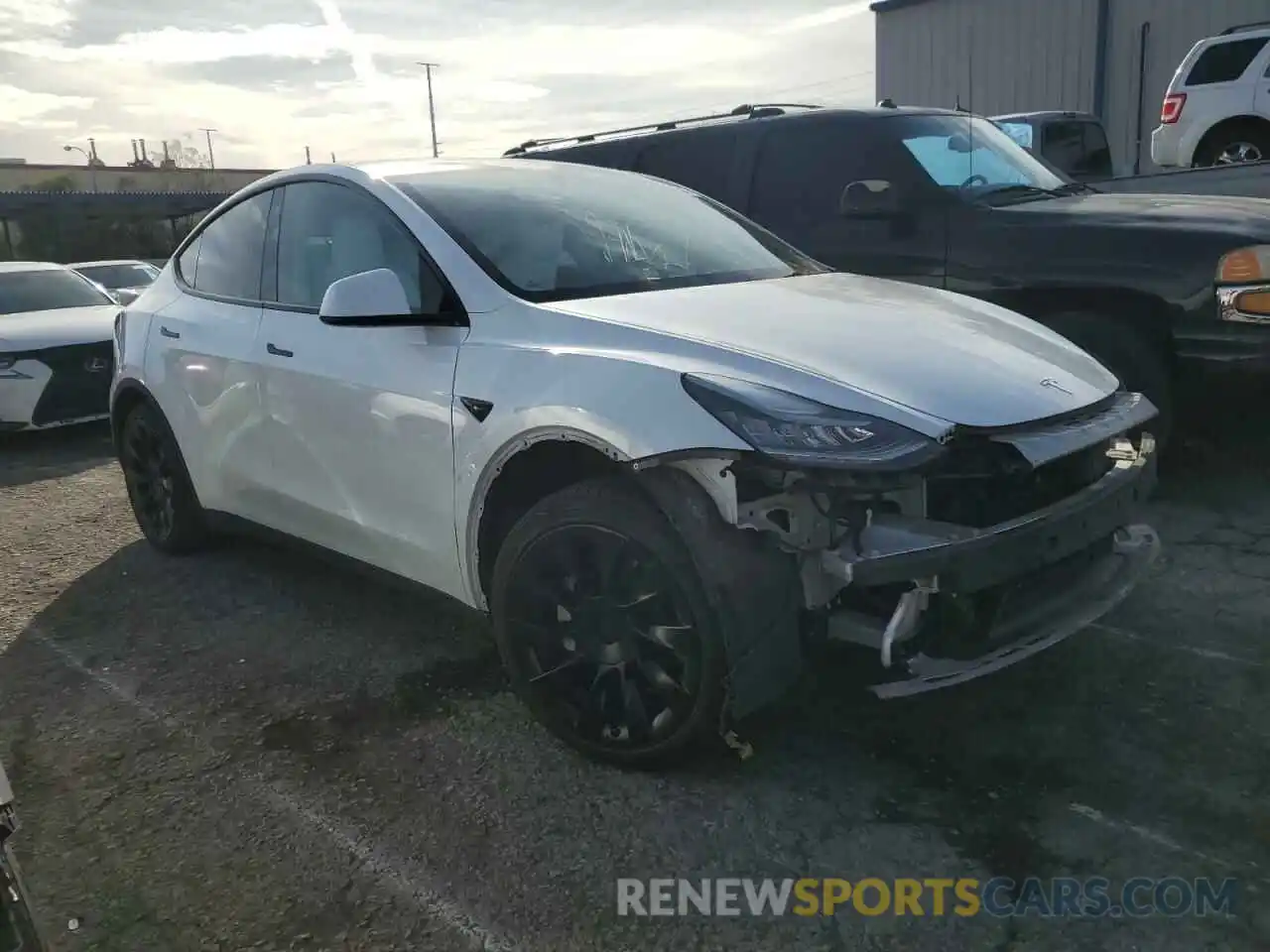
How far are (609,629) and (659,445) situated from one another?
0.53 m

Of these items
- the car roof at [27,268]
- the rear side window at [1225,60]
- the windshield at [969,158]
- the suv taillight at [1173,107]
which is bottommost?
the car roof at [27,268]

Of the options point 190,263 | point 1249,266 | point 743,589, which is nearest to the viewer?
point 743,589

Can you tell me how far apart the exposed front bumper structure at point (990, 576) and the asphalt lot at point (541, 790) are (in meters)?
0.22

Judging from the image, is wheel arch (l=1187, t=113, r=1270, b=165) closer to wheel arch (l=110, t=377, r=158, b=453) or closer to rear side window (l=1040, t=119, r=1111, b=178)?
rear side window (l=1040, t=119, r=1111, b=178)

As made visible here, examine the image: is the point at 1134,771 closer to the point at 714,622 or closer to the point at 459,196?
the point at 714,622

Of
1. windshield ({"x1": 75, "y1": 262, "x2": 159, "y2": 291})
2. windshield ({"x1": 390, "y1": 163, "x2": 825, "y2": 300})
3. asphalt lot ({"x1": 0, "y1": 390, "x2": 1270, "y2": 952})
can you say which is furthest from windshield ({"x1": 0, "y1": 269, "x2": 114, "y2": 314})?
windshield ({"x1": 75, "y1": 262, "x2": 159, "y2": 291})

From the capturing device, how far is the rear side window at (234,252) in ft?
13.3

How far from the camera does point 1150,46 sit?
1900 centimetres

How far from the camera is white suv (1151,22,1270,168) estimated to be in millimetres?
12008

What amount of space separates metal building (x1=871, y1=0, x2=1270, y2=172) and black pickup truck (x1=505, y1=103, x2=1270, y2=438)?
13176mm

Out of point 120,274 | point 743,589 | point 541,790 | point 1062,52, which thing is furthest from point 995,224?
point 1062,52

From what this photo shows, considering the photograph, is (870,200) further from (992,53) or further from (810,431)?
(992,53)

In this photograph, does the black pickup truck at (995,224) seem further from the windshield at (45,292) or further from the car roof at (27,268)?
the car roof at (27,268)

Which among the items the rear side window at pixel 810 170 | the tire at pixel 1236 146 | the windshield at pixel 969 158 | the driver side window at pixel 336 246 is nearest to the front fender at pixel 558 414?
the driver side window at pixel 336 246
